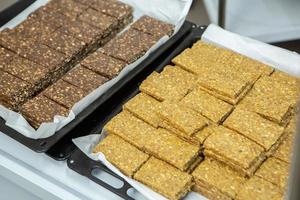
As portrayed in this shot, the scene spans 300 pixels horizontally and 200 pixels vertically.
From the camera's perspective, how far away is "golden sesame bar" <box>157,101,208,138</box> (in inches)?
51.8

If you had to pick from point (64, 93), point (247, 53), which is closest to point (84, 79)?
point (64, 93)

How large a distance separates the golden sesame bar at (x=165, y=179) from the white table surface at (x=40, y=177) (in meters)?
0.10

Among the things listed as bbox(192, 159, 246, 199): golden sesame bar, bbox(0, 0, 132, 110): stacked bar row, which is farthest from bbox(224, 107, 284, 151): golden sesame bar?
bbox(0, 0, 132, 110): stacked bar row

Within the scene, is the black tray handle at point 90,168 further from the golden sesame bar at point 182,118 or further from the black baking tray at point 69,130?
the golden sesame bar at point 182,118

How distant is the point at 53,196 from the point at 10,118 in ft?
0.89

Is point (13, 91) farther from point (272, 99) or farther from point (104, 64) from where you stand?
point (272, 99)

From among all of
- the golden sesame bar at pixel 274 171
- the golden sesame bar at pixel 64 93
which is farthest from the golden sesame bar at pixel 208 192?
the golden sesame bar at pixel 64 93

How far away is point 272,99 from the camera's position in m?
1.40

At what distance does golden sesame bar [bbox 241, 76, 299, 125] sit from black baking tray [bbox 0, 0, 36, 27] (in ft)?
3.04

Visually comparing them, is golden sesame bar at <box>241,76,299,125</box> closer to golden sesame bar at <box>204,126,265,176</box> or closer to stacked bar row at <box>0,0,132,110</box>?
golden sesame bar at <box>204,126,265,176</box>

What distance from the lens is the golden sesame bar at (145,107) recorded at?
54.3 inches

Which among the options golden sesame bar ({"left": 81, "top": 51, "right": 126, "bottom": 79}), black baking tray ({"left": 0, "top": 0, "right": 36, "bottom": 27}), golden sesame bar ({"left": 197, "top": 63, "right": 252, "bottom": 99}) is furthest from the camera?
black baking tray ({"left": 0, "top": 0, "right": 36, "bottom": 27})

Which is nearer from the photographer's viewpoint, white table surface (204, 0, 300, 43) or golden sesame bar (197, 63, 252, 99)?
golden sesame bar (197, 63, 252, 99)

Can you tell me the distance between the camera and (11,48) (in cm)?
166
